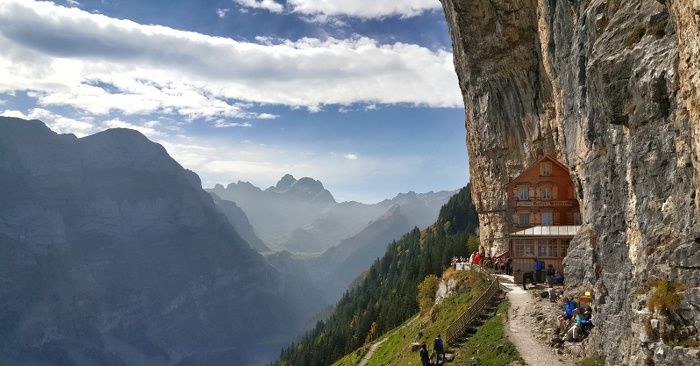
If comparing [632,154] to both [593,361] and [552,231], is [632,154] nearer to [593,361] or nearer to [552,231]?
[593,361]

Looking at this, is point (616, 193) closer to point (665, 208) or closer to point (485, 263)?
point (665, 208)

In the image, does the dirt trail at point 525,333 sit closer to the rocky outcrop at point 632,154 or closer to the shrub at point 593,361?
the shrub at point 593,361

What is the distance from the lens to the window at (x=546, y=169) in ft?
198

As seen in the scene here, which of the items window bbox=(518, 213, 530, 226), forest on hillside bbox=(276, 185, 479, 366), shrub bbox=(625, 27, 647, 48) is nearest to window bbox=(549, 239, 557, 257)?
window bbox=(518, 213, 530, 226)

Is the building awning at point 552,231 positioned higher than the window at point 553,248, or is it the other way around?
the building awning at point 552,231

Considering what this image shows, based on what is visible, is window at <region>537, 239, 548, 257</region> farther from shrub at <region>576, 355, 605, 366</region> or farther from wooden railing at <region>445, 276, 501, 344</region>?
shrub at <region>576, 355, 605, 366</region>

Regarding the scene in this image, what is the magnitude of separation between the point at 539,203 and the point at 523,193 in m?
2.41

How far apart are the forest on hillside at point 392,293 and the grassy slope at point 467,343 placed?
34.7 meters

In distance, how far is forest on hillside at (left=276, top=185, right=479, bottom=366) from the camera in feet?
331

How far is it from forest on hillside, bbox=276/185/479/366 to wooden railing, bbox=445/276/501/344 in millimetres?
51309

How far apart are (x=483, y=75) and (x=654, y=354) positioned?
49999mm

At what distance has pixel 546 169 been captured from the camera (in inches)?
2389

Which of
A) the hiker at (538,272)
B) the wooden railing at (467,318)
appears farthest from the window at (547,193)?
the wooden railing at (467,318)

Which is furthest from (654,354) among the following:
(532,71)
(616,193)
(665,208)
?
(532,71)
